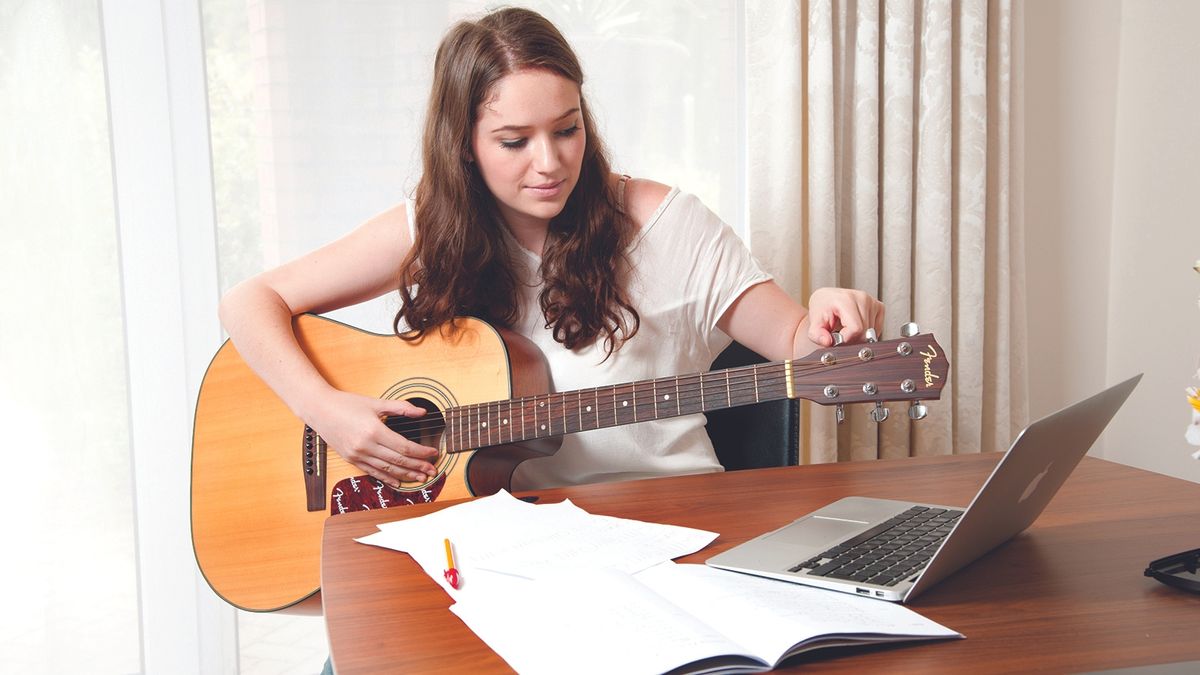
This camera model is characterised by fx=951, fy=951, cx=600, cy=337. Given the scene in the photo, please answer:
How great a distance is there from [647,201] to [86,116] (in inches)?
48.6

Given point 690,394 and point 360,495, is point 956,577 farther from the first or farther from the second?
→ point 360,495

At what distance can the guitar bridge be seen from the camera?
1.48m

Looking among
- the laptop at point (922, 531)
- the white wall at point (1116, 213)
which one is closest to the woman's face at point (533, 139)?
the laptop at point (922, 531)

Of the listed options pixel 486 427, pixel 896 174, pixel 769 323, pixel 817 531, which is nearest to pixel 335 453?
pixel 486 427

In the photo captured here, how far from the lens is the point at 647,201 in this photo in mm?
1676

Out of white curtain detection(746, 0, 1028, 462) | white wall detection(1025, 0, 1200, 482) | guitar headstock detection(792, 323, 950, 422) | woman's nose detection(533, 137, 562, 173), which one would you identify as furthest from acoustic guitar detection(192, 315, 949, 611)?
white wall detection(1025, 0, 1200, 482)

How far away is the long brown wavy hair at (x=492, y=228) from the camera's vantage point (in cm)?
152

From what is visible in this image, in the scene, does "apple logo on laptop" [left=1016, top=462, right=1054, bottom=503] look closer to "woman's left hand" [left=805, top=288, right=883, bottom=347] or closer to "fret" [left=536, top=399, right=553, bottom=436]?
"woman's left hand" [left=805, top=288, right=883, bottom=347]

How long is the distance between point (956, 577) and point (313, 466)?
1.02 m

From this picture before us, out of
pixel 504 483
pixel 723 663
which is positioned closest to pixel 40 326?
pixel 504 483

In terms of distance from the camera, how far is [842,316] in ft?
3.89

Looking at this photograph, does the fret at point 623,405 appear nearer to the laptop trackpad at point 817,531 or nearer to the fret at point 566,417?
the fret at point 566,417

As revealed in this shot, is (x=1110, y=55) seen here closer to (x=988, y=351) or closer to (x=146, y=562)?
(x=988, y=351)

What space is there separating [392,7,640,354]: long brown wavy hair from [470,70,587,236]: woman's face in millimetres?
29
